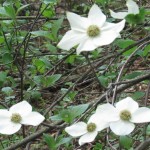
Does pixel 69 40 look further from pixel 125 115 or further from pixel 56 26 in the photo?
pixel 56 26

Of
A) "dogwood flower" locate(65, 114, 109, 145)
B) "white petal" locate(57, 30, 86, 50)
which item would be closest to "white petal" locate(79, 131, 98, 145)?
"dogwood flower" locate(65, 114, 109, 145)

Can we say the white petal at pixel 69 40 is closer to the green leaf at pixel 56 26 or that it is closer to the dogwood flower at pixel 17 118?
the dogwood flower at pixel 17 118

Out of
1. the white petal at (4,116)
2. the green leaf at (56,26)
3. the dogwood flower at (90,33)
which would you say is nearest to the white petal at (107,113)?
the dogwood flower at (90,33)

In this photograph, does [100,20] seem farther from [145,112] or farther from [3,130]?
[3,130]

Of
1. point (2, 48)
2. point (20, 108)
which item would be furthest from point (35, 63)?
point (20, 108)

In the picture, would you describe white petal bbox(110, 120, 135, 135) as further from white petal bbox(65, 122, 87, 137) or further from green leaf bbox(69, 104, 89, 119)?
green leaf bbox(69, 104, 89, 119)
